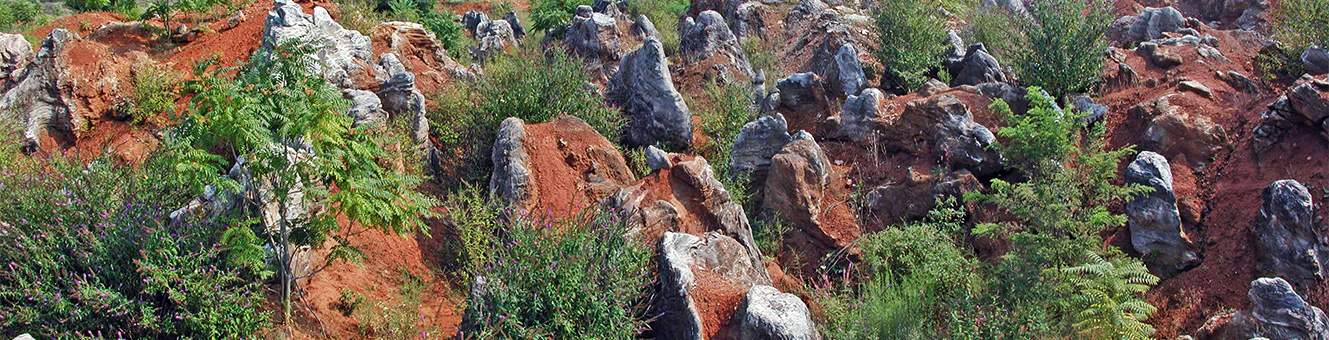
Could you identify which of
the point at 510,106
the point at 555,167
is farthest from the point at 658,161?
the point at 510,106

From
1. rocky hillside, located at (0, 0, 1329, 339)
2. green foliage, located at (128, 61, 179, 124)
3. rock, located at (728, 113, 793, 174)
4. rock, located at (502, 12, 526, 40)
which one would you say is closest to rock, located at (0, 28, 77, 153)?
rocky hillside, located at (0, 0, 1329, 339)

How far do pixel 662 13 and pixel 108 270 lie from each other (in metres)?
15.0

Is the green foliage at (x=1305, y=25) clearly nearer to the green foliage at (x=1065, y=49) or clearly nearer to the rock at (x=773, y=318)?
the green foliage at (x=1065, y=49)

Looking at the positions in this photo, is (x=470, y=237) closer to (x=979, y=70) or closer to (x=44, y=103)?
(x=44, y=103)

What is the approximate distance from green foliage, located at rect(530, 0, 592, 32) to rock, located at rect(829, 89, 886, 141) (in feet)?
32.3

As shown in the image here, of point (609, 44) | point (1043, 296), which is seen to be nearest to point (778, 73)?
point (609, 44)

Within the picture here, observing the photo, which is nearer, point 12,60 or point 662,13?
point 12,60

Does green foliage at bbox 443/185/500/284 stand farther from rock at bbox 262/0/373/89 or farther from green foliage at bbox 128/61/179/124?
green foliage at bbox 128/61/179/124

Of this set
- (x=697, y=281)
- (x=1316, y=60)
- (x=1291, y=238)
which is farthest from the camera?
(x=1316, y=60)

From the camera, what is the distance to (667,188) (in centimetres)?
894

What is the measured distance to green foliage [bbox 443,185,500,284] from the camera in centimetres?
774

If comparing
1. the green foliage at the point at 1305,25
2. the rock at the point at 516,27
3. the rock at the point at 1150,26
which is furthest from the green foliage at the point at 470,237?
the rock at the point at 516,27

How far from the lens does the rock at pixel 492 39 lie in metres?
18.2

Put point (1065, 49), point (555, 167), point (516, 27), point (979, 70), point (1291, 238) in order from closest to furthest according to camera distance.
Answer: point (1291, 238) → point (555, 167) → point (1065, 49) → point (979, 70) → point (516, 27)
